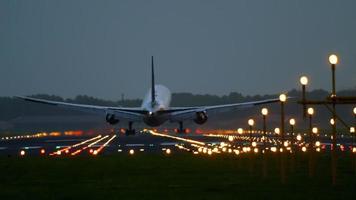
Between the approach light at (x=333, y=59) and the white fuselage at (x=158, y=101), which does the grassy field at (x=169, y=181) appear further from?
the white fuselage at (x=158, y=101)

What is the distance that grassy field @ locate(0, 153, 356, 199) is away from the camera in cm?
2461

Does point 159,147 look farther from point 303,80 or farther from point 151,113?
point 303,80

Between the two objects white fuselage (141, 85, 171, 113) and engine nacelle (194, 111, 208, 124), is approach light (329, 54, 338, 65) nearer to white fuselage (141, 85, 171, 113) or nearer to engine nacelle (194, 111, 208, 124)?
white fuselage (141, 85, 171, 113)

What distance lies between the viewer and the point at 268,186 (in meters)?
27.0

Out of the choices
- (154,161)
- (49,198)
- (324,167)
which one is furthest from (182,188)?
(154,161)

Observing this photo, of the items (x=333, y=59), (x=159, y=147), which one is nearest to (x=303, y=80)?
(x=333, y=59)

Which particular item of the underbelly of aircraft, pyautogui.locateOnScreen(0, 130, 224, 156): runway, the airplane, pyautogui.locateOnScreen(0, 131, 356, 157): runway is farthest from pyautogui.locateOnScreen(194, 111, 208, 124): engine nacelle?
pyautogui.locateOnScreen(0, 131, 356, 157): runway

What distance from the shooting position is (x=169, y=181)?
2981 cm

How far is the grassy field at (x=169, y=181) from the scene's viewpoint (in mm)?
24609

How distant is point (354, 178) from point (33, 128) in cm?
16587

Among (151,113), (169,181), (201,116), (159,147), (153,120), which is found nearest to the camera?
(169,181)

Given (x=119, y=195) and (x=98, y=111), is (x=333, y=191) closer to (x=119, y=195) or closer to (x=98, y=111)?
(x=119, y=195)

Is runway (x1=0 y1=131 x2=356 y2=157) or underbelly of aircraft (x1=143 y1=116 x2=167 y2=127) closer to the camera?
runway (x1=0 y1=131 x2=356 y2=157)

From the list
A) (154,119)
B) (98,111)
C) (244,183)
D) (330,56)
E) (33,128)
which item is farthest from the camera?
(33,128)
